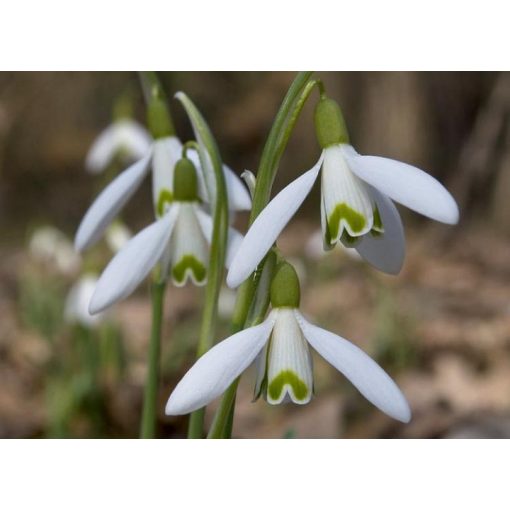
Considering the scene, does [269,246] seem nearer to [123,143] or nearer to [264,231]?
[264,231]

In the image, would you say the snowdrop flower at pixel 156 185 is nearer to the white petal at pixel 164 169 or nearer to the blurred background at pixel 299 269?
the white petal at pixel 164 169

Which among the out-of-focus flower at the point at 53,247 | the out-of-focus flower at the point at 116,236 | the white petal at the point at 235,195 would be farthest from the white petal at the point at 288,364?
the out-of-focus flower at the point at 53,247

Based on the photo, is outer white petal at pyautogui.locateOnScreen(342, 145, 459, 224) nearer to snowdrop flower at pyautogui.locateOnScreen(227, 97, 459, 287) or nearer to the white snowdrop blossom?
snowdrop flower at pyautogui.locateOnScreen(227, 97, 459, 287)

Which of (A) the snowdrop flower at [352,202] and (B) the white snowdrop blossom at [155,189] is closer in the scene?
(A) the snowdrop flower at [352,202]

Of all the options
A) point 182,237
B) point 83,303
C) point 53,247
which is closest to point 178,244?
point 182,237

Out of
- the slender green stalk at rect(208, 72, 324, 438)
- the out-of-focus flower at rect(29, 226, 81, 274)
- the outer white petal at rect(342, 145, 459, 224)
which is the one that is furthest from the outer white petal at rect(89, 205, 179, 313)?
the out-of-focus flower at rect(29, 226, 81, 274)

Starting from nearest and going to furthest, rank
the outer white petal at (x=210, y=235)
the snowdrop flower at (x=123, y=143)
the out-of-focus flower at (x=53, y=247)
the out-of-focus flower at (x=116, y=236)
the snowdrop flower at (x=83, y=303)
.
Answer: the outer white petal at (x=210, y=235) → the snowdrop flower at (x=123, y=143) → the out-of-focus flower at (x=116, y=236) → the snowdrop flower at (x=83, y=303) → the out-of-focus flower at (x=53, y=247)

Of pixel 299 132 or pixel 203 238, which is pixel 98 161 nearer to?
pixel 203 238
